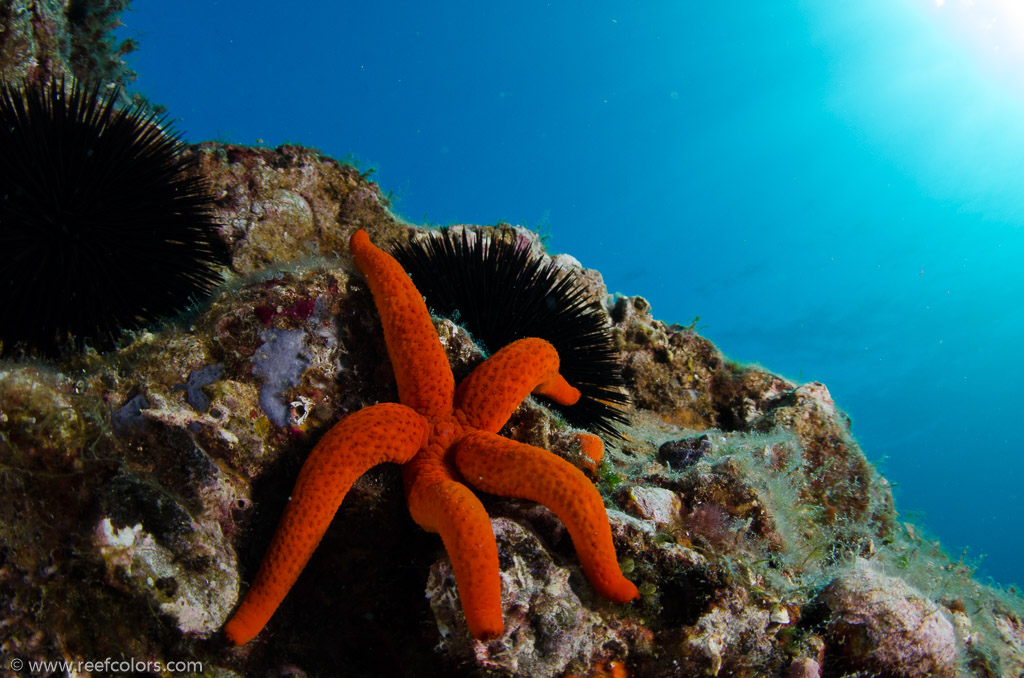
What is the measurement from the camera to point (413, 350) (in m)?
2.94

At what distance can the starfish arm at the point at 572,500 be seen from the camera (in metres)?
2.41

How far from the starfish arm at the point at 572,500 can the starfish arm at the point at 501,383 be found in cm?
44

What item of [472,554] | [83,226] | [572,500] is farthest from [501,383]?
[83,226]

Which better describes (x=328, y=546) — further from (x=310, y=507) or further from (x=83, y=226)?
(x=83, y=226)

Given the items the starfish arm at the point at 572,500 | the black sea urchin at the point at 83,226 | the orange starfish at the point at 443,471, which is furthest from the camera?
the black sea urchin at the point at 83,226

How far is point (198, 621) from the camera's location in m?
2.42

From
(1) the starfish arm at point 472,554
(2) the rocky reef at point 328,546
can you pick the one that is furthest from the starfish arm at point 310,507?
(1) the starfish arm at point 472,554

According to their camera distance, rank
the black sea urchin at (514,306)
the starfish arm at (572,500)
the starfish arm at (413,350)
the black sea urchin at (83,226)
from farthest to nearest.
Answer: the black sea urchin at (514,306) → the black sea urchin at (83,226) → the starfish arm at (413,350) → the starfish arm at (572,500)

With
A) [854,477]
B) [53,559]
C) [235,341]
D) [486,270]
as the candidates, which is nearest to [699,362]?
[854,477]

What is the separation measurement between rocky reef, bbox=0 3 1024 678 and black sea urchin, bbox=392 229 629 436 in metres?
0.60

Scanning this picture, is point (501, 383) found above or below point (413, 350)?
above

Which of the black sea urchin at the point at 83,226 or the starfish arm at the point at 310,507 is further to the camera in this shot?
the black sea urchin at the point at 83,226

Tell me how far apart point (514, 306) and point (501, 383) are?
1.24 m

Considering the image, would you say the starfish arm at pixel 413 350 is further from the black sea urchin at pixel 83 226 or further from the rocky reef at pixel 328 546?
the black sea urchin at pixel 83 226
